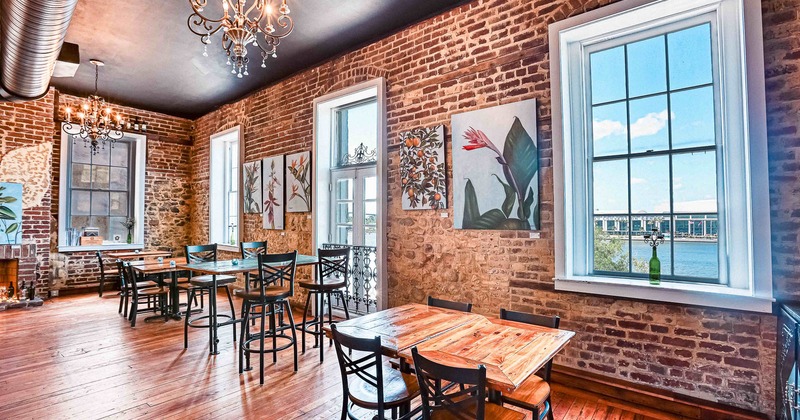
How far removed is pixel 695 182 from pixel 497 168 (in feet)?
5.10

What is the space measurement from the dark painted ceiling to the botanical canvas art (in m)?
1.41

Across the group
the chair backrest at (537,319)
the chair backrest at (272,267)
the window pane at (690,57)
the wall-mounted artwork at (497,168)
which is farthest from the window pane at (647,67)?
the chair backrest at (272,267)

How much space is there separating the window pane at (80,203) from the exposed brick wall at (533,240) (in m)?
4.96

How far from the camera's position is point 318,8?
13.6 ft

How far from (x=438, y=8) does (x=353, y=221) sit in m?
2.95

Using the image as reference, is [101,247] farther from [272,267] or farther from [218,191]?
[272,267]

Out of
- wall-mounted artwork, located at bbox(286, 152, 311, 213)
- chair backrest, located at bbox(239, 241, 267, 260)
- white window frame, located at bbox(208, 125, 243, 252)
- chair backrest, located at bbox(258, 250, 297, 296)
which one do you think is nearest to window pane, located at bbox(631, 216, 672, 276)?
chair backrest, located at bbox(258, 250, 297, 296)

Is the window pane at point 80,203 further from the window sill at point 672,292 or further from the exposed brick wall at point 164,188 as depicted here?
the window sill at point 672,292

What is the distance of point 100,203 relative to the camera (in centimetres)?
771

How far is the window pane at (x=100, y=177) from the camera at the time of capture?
→ 762cm

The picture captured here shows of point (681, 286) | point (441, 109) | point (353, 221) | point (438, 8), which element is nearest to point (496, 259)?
point (681, 286)

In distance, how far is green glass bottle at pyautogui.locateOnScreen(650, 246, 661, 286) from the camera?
119 inches

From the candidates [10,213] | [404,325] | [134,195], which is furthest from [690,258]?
[134,195]

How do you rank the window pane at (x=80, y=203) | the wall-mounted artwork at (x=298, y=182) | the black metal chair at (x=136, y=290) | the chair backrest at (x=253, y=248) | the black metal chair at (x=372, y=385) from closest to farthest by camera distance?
the black metal chair at (x=372, y=385), the black metal chair at (x=136, y=290), the chair backrest at (x=253, y=248), the wall-mounted artwork at (x=298, y=182), the window pane at (x=80, y=203)
